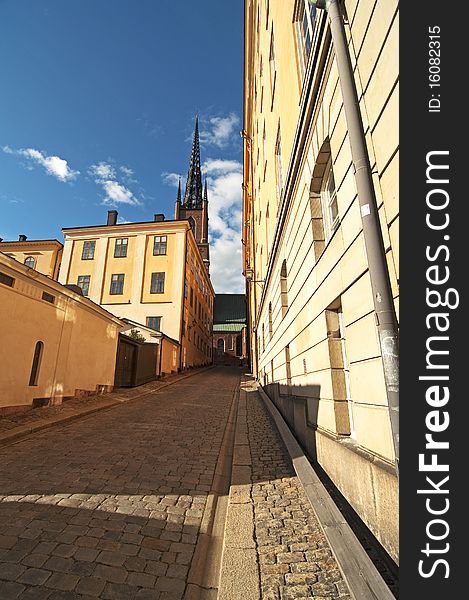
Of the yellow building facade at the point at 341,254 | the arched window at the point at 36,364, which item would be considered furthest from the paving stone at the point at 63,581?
the arched window at the point at 36,364

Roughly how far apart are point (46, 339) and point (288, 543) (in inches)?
321

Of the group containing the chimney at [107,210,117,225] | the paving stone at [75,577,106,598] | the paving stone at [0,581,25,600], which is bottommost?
the paving stone at [75,577,106,598]

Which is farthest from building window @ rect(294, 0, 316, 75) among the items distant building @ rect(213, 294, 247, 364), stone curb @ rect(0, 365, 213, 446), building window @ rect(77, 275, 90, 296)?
distant building @ rect(213, 294, 247, 364)

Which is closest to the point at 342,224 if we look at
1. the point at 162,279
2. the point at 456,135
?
the point at 456,135

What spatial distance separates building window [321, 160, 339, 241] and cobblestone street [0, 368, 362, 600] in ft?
12.8

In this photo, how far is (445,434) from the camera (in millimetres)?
1646

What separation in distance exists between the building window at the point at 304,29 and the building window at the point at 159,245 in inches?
929

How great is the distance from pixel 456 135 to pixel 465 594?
241 centimetres

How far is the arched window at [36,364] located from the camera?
25.9 feet

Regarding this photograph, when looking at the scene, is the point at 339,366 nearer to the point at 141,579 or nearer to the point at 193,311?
the point at 141,579

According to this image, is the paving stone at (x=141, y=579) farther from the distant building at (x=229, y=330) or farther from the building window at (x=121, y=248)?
the distant building at (x=229, y=330)

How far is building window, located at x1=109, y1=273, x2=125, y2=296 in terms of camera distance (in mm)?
28312

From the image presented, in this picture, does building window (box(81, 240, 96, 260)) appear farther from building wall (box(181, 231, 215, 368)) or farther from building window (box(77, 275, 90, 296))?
building wall (box(181, 231, 215, 368))

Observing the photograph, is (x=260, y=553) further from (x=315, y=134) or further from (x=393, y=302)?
(x=315, y=134)
